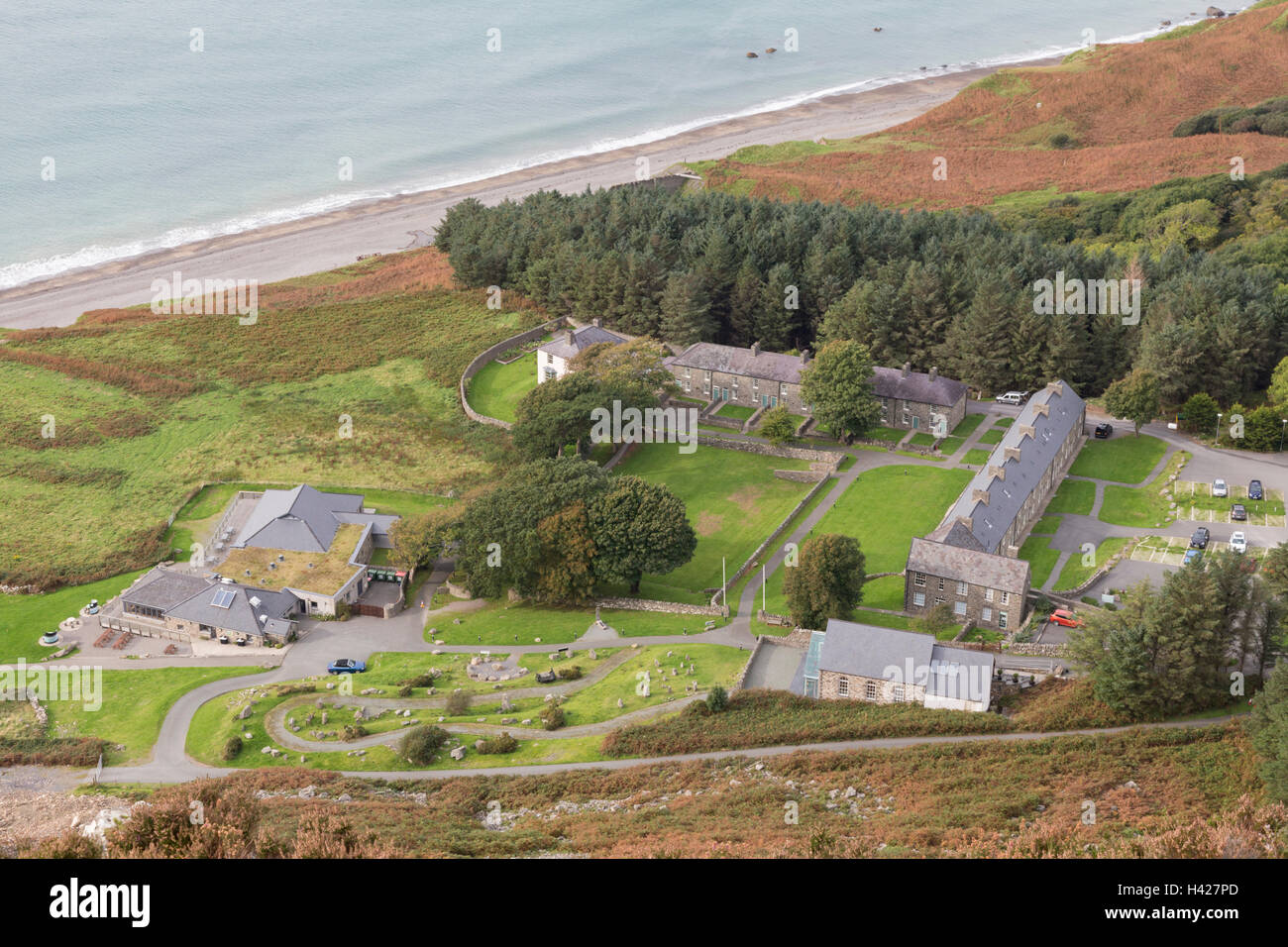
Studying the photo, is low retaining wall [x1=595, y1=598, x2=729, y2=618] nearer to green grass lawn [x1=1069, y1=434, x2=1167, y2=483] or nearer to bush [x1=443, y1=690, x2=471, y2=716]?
bush [x1=443, y1=690, x2=471, y2=716]

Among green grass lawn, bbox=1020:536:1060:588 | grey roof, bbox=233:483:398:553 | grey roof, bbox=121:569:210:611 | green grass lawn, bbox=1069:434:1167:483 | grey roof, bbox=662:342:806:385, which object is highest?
grey roof, bbox=662:342:806:385

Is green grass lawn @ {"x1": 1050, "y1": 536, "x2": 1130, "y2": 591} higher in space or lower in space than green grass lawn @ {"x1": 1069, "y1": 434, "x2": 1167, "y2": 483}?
lower

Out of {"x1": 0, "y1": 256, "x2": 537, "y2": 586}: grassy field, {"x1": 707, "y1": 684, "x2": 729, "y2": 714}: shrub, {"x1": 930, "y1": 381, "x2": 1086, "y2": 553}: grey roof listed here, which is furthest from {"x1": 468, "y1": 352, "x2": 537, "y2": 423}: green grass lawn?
{"x1": 707, "y1": 684, "x2": 729, "y2": 714}: shrub

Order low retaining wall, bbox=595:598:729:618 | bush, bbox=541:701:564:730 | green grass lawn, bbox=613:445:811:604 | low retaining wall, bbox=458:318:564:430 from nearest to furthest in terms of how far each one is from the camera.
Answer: bush, bbox=541:701:564:730
low retaining wall, bbox=595:598:729:618
green grass lawn, bbox=613:445:811:604
low retaining wall, bbox=458:318:564:430

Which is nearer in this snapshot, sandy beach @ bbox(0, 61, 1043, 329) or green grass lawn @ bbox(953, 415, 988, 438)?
green grass lawn @ bbox(953, 415, 988, 438)

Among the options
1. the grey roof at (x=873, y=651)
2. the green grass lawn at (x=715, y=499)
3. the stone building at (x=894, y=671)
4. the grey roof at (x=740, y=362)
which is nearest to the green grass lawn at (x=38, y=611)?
the green grass lawn at (x=715, y=499)

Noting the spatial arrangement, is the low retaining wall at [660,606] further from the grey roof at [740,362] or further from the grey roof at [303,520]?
the grey roof at [740,362]
